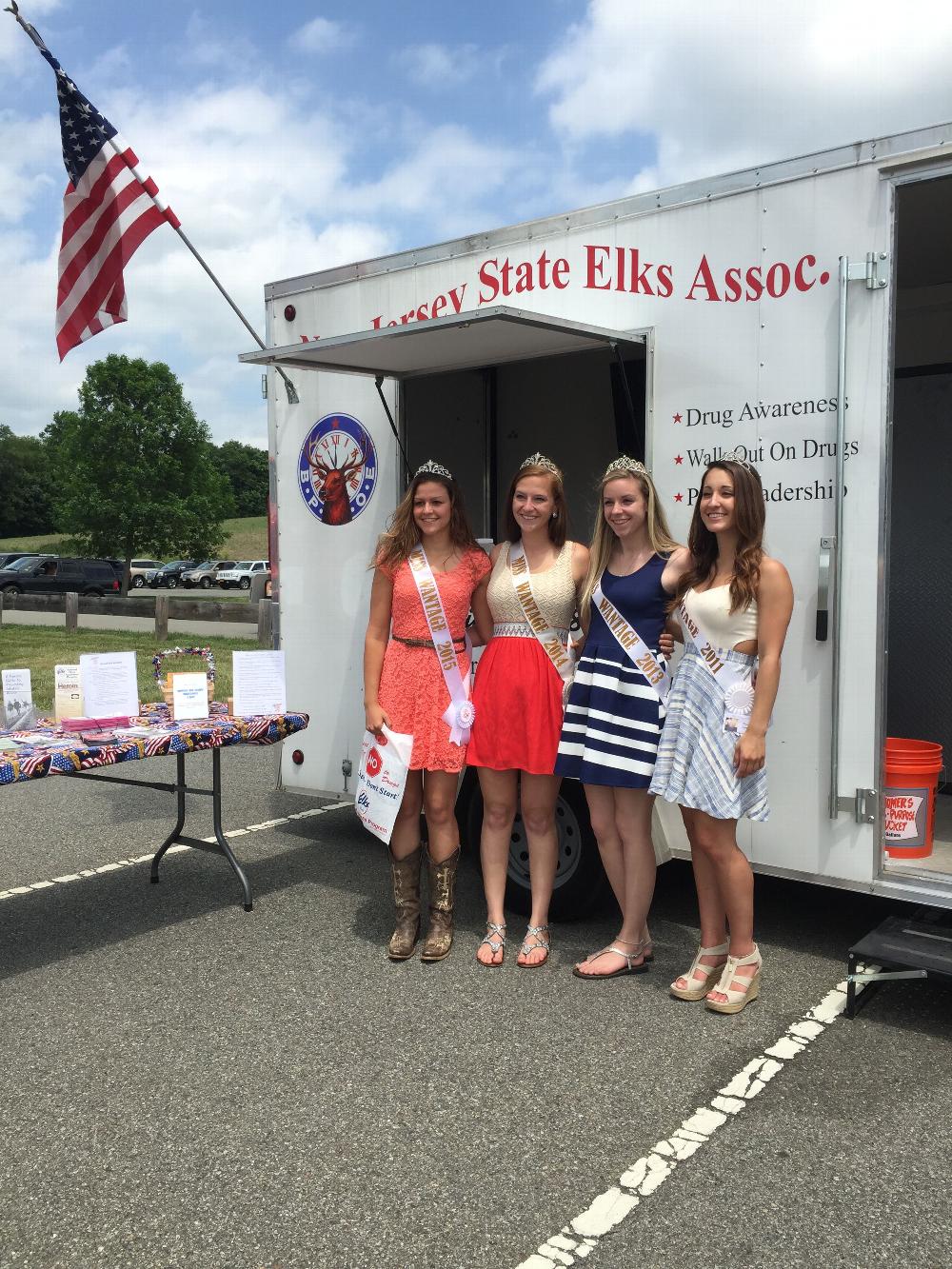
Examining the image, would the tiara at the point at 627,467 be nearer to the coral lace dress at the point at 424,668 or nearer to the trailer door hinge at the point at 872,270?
the coral lace dress at the point at 424,668

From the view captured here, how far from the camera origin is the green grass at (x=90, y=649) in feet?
35.9

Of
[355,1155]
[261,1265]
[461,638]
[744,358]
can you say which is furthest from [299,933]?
[744,358]

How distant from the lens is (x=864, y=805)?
11.3 feet

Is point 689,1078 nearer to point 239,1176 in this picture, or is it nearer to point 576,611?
point 239,1176

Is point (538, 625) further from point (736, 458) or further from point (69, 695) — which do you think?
point (69, 695)

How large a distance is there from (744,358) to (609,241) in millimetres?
725

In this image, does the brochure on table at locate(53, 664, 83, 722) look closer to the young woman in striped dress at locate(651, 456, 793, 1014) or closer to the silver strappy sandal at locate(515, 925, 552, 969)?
the silver strappy sandal at locate(515, 925, 552, 969)

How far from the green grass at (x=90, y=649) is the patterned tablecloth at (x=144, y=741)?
18.4 feet

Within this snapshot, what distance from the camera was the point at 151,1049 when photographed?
319 centimetres

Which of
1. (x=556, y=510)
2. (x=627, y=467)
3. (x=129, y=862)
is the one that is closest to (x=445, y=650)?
(x=556, y=510)

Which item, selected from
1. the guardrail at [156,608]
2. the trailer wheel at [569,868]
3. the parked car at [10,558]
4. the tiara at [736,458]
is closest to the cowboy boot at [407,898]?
the trailer wheel at [569,868]

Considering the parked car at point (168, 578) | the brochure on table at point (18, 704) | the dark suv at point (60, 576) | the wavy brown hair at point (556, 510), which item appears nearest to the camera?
the wavy brown hair at point (556, 510)

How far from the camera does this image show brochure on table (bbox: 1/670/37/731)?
3986mm

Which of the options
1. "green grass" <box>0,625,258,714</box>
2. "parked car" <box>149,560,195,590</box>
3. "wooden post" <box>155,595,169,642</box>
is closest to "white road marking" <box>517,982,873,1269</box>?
"green grass" <box>0,625,258,714</box>
